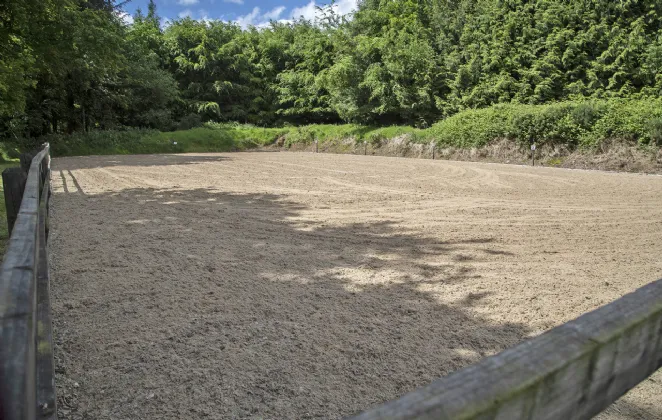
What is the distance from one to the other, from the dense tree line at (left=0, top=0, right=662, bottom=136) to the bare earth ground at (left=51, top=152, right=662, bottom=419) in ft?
32.1

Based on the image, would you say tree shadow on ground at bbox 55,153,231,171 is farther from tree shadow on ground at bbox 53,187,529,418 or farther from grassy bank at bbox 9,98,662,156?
tree shadow on ground at bbox 53,187,529,418

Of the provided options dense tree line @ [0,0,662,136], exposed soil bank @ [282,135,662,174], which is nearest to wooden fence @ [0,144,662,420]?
dense tree line @ [0,0,662,136]

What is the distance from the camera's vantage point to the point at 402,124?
33000 mm

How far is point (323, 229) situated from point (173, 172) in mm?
10063

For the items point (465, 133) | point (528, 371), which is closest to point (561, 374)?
point (528, 371)

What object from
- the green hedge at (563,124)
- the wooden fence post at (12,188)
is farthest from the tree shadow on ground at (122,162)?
the wooden fence post at (12,188)

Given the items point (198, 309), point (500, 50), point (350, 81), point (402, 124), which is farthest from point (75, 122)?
point (198, 309)

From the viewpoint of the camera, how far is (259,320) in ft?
11.6

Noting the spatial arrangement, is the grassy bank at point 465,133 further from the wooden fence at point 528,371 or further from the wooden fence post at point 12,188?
the wooden fence post at point 12,188

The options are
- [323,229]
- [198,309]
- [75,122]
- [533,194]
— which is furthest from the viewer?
[75,122]

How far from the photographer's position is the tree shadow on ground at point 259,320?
259cm

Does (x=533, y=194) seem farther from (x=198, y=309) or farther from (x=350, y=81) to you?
(x=350, y=81)

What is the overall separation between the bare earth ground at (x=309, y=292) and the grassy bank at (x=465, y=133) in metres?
11.1

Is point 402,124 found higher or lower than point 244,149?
higher
